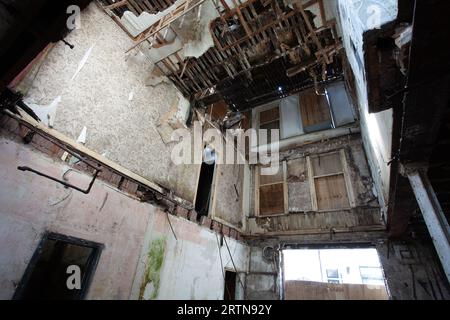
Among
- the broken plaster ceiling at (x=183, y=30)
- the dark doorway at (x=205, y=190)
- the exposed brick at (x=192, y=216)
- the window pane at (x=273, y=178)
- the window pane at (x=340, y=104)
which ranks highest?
the window pane at (x=340, y=104)

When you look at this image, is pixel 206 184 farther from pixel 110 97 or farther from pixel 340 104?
pixel 340 104

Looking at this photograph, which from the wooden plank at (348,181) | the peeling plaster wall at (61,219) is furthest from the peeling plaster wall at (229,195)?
the wooden plank at (348,181)

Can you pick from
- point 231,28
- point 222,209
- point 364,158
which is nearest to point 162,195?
point 222,209

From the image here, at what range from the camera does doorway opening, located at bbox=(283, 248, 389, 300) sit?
11.8m

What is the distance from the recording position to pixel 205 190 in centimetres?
698

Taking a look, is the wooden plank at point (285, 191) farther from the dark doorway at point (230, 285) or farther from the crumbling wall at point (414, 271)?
the crumbling wall at point (414, 271)

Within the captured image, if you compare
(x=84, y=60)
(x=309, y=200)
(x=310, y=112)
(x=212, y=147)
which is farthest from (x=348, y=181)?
(x=84, y=60)

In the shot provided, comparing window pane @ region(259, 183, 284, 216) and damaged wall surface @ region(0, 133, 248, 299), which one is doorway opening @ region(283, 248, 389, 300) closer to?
window pane @ region(259, 183, 284, 216)

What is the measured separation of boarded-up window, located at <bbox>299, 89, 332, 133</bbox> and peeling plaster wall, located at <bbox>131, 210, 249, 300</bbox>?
5.25 metres

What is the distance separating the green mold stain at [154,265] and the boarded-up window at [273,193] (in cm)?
425

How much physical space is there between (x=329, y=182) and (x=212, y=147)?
396cm

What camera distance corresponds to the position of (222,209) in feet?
22.8

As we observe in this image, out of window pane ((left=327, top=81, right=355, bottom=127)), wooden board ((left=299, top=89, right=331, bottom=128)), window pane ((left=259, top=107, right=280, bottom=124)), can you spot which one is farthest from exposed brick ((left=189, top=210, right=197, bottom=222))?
window pane ((left=327, top=81, right=355, bottom=127))

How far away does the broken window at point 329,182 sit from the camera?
6.77 m
